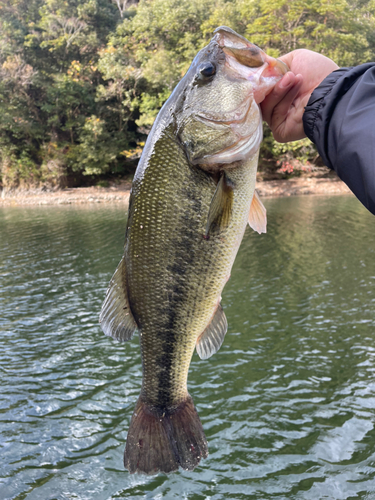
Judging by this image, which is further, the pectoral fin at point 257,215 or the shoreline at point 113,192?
the shoreline at point 113,192

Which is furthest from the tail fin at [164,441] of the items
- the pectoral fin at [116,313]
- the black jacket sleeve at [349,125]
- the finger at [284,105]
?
the finger at [284,105]

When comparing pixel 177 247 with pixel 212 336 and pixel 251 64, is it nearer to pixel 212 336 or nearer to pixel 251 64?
pixel 212 336

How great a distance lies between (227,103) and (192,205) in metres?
0.56

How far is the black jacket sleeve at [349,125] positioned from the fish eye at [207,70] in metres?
0.53

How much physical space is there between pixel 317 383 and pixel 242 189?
581cm

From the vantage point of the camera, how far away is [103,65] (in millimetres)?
32125

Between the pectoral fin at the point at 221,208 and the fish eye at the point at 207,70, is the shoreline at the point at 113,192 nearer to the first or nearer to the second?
the fish eye at the point at 207,70

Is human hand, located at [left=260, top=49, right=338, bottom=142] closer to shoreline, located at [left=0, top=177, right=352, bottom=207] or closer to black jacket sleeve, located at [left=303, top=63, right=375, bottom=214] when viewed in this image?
black jacket sleeve, located at [left=303, top=63, right=375, bottom=214]

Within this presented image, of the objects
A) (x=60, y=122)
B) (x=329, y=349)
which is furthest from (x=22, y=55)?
(x=329, y=349)

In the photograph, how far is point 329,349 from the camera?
7.94m

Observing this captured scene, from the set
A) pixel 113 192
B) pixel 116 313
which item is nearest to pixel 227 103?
pixel 116 313

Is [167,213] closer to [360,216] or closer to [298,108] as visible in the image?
[298,108]

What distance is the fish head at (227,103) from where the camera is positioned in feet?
6.66

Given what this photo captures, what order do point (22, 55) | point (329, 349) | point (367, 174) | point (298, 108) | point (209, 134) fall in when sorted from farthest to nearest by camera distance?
point (22, 55) < point (329, 349) < point (298, 108) < point (209, 134) < point (367, 174)
